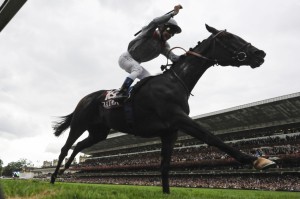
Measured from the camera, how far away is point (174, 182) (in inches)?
1650

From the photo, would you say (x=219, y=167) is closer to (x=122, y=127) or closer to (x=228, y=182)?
(x=228, y=182)

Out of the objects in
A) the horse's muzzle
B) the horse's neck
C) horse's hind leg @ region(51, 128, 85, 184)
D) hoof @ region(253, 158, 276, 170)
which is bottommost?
hoof @ region(253, 158, 276, 170)

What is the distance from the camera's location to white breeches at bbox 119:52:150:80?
6.02m

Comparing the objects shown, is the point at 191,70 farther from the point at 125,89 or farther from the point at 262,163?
the point at 262,163

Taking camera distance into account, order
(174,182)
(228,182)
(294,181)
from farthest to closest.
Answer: (174,182)
(228,182)
(294,181)

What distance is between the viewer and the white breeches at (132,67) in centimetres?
602

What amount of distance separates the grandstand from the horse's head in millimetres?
24195

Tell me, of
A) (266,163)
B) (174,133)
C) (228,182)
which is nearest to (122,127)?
(174,133)

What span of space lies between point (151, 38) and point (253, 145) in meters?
35.6

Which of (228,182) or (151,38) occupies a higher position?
(151,38)

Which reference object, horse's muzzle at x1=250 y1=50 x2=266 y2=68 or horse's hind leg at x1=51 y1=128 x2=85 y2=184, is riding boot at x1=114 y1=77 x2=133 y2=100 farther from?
horse's muzzle at x1=250 y1=50 x2=266 y2=68

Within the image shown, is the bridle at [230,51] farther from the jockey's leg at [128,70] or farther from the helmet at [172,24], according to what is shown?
the jockey's leg at [128,70]

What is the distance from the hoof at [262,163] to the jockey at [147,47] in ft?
8.25

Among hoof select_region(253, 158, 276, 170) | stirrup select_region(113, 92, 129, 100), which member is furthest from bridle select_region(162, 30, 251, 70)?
hoof select_region(253, 158, 276, 170)
